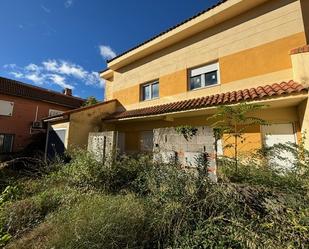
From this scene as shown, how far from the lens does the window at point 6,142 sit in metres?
18.5

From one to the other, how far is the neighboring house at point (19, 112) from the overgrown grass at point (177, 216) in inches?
668

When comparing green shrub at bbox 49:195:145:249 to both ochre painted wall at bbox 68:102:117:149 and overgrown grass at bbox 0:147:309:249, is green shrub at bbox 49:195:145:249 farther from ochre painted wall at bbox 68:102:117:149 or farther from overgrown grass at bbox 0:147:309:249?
ochre painted wall at bbox 68:102:117:149

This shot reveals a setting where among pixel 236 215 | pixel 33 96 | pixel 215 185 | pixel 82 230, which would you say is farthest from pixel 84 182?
pixel 33 96

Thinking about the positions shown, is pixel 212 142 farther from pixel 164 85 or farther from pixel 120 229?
pixel 164 85

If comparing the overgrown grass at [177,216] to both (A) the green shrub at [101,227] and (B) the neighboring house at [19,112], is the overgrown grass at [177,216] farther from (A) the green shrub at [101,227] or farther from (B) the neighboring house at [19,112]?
(B) the neighboring house at [19,112]

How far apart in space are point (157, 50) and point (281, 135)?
28.8ft

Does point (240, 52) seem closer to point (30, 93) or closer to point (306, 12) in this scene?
point (306, 12)

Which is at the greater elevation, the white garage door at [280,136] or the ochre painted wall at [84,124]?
the ochre painted wall at [84,124]

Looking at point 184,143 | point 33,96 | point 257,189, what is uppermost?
point 33,96

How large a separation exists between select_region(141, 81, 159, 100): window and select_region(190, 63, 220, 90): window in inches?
105

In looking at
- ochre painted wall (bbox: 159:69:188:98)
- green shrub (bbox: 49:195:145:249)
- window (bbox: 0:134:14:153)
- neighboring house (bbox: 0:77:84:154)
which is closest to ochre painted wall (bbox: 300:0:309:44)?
ochre painted wall (bbox: 159:69:188:98)

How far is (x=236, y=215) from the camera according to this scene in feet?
12.8

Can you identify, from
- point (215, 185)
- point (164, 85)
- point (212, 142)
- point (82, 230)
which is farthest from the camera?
point (164, 85)

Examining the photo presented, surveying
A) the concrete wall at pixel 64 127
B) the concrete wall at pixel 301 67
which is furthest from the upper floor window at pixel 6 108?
the concrete wall at pixel 301 67
